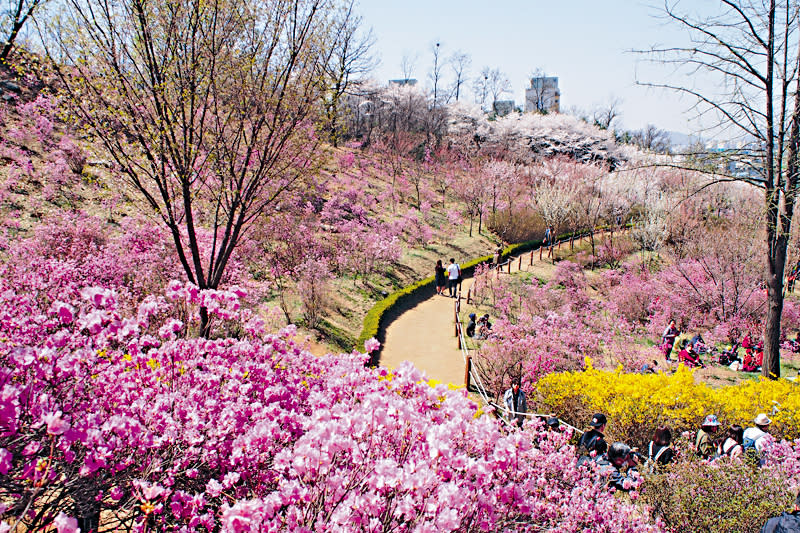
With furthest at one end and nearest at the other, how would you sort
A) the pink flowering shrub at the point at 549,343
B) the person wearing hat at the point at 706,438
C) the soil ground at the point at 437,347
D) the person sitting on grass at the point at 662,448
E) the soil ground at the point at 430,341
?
1. the soil ground at the point at 430,341
2. the soil ground at the point at 437,347
3. the pink flowering shrub at the point at 549,343
4. the person wearing hat at the point at 706,438
5. the person sitting on grass at the point at 662,448

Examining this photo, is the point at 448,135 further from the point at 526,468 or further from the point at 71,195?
the point at 526,468

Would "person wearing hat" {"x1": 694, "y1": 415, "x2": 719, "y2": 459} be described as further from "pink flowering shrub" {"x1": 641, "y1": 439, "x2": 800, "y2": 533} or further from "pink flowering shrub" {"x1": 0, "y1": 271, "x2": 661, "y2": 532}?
"pink flowering shrub" {"x1": 0, "y1": 271, "x2": 661, "y2": 532}

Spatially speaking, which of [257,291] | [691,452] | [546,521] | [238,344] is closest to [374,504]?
[546,521]

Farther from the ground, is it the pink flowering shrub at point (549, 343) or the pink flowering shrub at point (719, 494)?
the pink flowering shrub at point (719, 494)

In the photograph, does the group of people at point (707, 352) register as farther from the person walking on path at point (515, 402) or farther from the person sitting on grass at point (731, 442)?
the person walking on path at point (515, 402)

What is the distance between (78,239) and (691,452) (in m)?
12.5

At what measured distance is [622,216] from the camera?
3206 cm

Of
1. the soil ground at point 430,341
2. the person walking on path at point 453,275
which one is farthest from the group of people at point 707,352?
the person walking on path at point 453,275

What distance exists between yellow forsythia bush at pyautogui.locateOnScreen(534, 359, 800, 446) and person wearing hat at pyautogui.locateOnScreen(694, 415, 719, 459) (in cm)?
26

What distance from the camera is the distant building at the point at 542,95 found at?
65387mm

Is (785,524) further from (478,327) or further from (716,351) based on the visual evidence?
(716,351)

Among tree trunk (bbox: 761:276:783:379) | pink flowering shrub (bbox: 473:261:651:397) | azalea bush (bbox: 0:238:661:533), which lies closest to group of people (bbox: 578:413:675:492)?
azalea bush (bbox: 0:238:661:533)

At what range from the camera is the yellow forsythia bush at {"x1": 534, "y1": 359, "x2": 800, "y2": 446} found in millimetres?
7082

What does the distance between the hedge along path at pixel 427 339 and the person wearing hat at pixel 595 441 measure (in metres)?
3.35
